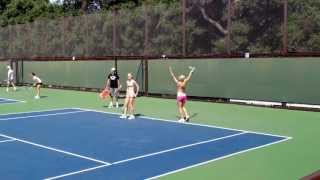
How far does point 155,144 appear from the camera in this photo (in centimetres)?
1123

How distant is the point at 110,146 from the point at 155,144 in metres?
1.03

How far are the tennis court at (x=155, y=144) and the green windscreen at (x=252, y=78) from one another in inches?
41.3

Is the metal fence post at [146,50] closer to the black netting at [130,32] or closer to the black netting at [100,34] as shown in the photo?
the black netting at [130,32]

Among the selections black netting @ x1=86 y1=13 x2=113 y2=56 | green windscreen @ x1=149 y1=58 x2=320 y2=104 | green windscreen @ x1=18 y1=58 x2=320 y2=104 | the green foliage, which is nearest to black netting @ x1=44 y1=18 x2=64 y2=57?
black netting @ x1=86 y1=13 x2=113 y2=56

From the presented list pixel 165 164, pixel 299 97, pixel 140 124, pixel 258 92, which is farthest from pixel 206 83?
pixel 165 164

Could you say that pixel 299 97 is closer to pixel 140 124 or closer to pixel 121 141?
pixel 140 124

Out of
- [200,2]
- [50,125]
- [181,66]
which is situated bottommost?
[50,125]

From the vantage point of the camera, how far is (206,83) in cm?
2170

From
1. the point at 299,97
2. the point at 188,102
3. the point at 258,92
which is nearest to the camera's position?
the point at 299,97

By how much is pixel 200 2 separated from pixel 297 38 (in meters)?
5.36

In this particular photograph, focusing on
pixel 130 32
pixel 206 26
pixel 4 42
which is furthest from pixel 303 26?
pixel 4 42

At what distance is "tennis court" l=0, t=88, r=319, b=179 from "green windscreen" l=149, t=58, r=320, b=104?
105 cm

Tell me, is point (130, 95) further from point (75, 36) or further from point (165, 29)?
point (75, 36)

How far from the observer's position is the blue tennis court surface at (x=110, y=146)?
8.75 m
